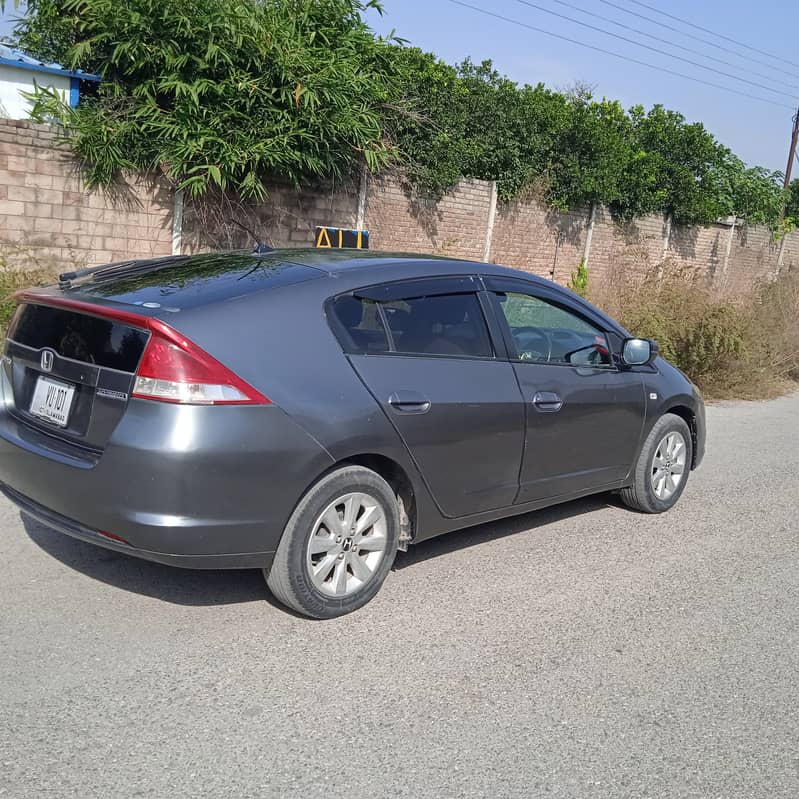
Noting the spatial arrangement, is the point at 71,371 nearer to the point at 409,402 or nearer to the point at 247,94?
the point at 409,402

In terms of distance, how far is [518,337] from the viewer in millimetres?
5109

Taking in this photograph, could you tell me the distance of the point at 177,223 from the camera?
11047 mm

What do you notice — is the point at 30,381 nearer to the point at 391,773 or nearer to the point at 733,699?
the point at 391,773

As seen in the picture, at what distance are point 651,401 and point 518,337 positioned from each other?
133cm

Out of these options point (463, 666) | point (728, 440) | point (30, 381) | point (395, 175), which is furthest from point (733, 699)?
point (395, 175)

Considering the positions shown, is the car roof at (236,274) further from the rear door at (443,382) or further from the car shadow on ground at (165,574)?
the car shadow on ground at (165,574)

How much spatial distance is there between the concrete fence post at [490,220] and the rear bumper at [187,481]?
12.1 meters

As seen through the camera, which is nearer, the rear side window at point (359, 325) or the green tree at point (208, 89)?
the rear side window at point (359, 325)

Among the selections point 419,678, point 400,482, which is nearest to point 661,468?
point 400,482

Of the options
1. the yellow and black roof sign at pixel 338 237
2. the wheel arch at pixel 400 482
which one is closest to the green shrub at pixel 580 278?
the yellow and black roof sign at pixel 338 237

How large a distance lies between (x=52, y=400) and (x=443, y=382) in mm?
1836

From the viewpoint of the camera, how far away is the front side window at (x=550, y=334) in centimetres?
512

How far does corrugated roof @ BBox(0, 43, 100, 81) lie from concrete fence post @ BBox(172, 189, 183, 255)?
1622 mm

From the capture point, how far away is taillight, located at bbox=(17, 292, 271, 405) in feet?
11.9
